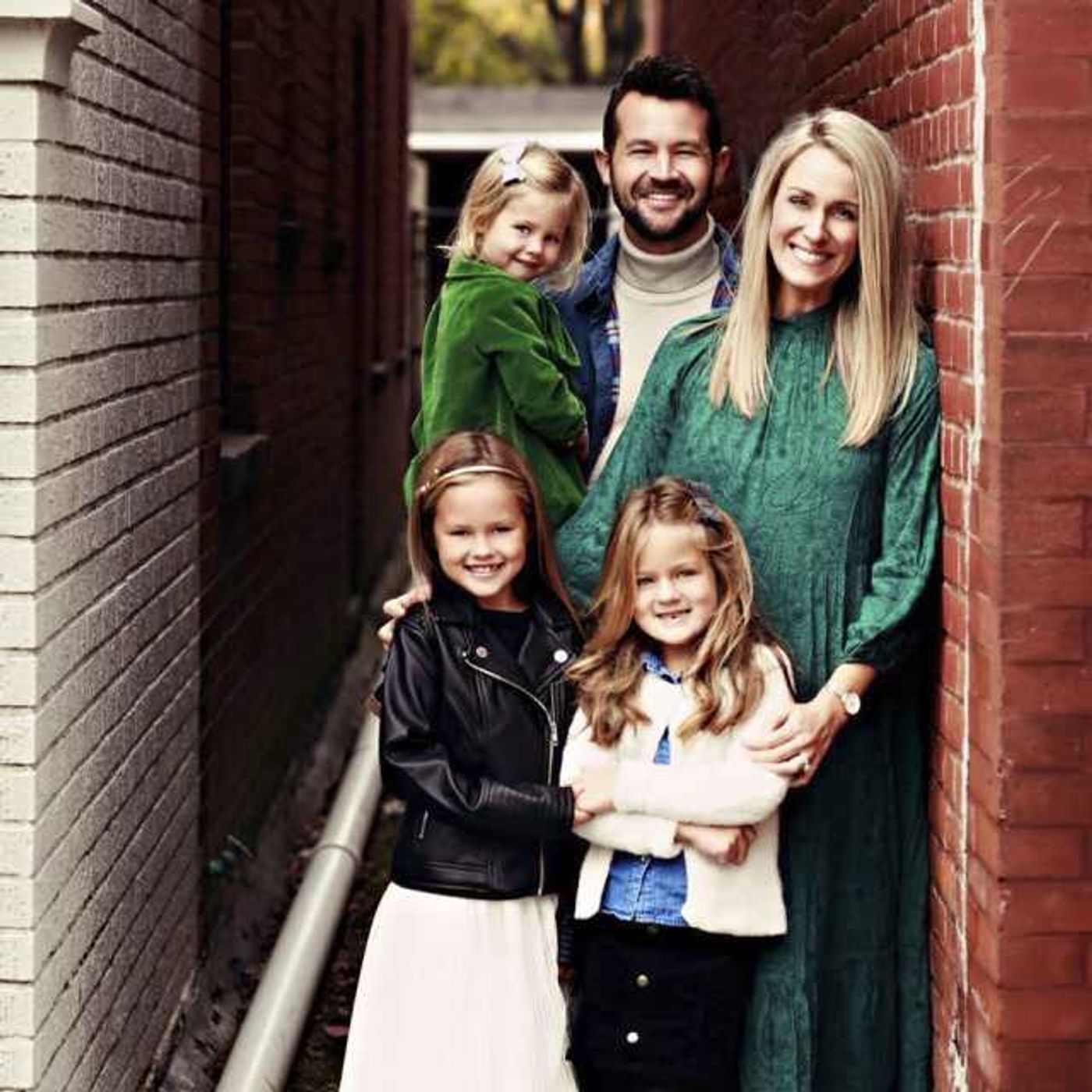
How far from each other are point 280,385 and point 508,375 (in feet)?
13.1

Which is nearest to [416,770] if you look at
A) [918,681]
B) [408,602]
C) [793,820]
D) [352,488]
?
[408,602]

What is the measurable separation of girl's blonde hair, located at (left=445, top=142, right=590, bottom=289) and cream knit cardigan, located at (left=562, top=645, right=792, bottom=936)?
113cm

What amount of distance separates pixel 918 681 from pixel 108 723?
169 centimetres

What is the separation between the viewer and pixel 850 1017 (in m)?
4.36

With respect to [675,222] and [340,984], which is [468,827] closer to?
[675,222]

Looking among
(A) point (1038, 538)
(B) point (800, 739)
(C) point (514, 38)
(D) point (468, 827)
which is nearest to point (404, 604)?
(D) point (468, 827)

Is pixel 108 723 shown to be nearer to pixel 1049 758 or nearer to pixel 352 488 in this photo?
pixel 1049 758

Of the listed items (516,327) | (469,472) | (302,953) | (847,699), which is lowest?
(302,953)

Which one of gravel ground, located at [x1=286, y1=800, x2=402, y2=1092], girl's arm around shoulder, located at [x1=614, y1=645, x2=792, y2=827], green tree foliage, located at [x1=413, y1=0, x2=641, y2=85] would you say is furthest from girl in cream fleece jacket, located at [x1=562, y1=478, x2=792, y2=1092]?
green tree foliage, located at [x1=413, y1=0, x2=641, y2=85]

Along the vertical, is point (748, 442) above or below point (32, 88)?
below

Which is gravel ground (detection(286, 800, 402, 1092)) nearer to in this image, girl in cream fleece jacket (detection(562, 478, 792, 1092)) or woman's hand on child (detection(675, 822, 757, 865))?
girl in cream fleece jacket (detection(562, 478, 792, 1092))

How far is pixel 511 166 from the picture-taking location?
4.70 metres

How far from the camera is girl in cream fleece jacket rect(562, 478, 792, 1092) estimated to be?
13.3 ft

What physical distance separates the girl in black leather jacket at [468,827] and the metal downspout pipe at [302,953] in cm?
121
